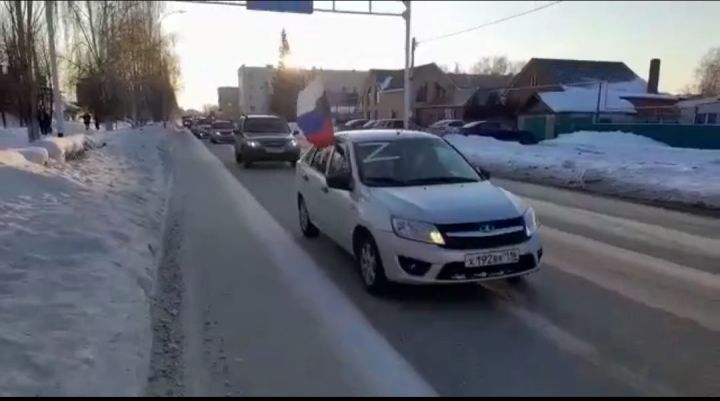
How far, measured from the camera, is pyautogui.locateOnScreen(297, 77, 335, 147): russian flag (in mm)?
7802

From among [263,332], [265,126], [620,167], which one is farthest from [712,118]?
[263,332]

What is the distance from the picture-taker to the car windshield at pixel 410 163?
6.07 meters

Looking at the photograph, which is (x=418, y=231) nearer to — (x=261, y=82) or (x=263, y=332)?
(x=263, y=332)

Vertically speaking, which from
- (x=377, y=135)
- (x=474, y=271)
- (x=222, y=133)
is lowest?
(x=222, y=133)

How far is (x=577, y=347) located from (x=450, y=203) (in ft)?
5.47

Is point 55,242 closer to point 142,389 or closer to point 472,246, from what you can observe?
point 142,389

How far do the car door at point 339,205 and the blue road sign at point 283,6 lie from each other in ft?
47.1

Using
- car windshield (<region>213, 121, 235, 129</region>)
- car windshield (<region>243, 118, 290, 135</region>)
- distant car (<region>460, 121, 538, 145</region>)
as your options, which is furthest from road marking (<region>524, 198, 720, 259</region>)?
car windshield (<region>213, 121, 235, 129</region>)

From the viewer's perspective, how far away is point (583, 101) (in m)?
40.8

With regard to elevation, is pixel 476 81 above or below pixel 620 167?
above

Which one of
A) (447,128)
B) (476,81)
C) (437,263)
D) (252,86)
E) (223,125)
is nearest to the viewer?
(437,263)

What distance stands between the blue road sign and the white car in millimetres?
14521

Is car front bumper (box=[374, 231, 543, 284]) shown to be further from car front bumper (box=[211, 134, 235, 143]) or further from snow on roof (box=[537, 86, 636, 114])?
snow on roof (box=[537, 86, 636, 114])

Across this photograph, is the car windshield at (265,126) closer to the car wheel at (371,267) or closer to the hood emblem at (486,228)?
the car wheel at (371,267)
